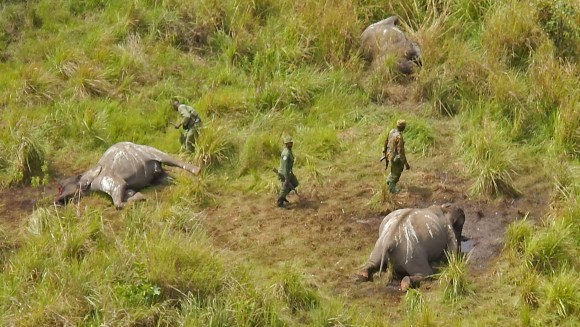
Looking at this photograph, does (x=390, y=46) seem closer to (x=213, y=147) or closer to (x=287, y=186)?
(x=213, y=147)

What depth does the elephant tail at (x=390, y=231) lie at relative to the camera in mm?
9828

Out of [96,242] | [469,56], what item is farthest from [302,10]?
[96,242]

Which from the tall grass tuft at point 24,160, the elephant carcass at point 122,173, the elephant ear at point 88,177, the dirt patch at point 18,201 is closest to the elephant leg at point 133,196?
the elephant carcass at point 122,173

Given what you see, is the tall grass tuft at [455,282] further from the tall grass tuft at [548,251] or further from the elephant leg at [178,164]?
the elephant leg at [178,164]

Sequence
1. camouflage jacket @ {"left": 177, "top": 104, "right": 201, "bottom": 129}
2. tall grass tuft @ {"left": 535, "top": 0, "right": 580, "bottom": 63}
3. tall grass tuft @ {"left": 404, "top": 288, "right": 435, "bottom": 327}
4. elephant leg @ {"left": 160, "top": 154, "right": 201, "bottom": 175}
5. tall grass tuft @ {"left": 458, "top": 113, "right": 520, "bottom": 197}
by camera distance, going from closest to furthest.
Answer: tall grass tuft @ {"left": 404, "top": 288, "right": 435, "bottom": 327} < tall grass tuft @ {"left": 458, "top": 113, "right": 520, "bottom": 197} < elephant leg @ {"left": 160, "top": 154, "right": 201, "bottom": 175} < camouflage jacket @ {"left": 177, "top": 104, "right": 201, "bottom": 129} < tall grass tuft @ {"left": 535, "top": 0, "right": 580, "bottom": 63}

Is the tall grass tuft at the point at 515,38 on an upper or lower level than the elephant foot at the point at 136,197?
upper

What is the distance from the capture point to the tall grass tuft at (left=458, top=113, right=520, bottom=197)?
37.4 ft

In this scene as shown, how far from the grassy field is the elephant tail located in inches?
12.6

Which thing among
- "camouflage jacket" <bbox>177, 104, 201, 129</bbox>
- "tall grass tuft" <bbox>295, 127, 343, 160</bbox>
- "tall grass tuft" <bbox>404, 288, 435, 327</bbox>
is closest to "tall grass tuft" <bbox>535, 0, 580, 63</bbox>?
"tall grass tuft" <bbox>295, 127, 343, 160</bbox>

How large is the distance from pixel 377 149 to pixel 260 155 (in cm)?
145

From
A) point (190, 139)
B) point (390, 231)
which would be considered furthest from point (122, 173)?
point (390, 231)

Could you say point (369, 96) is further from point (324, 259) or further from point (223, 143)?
point (324, 259)

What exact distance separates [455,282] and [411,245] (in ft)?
2.10

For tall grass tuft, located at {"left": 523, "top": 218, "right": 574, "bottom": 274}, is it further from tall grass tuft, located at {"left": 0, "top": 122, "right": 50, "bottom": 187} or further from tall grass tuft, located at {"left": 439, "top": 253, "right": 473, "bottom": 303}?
tall grass tuft, located at {"left": 0, "top": 122, "right": 50, "bottom": 187}
